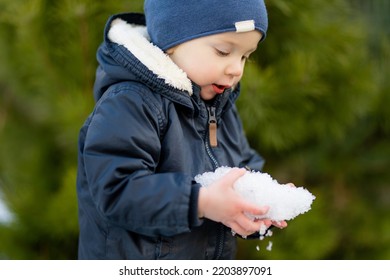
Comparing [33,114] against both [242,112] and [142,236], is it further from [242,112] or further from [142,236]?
[142,236]

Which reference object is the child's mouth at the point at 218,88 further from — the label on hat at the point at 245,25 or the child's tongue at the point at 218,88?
the label on hat at the point at 245,25

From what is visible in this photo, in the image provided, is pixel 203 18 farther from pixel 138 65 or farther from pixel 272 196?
pixel 272 196

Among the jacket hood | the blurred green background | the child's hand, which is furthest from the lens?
the blurred green background

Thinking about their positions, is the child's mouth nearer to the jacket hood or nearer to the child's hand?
the jacket hood

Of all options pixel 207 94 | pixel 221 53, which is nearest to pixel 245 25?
pixel 221 53

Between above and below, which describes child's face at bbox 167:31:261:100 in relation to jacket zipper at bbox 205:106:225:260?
above

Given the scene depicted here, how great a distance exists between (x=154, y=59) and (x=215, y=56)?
0.11m

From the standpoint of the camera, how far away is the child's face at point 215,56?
1008 millimetres

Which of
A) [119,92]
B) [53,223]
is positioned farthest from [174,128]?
[53,223]

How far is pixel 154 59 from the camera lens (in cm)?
102

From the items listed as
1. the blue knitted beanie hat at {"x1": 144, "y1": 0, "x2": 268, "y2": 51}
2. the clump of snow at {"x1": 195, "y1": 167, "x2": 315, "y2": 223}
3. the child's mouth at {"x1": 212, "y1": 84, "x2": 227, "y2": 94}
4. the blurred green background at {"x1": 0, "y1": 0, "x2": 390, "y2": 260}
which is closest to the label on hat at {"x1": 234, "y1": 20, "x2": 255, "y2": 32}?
the blue knitted beanie hat at {"x1": 144, "y1": 0, "x2": 268, "y2": 51}

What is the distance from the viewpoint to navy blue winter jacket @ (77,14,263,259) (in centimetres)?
91

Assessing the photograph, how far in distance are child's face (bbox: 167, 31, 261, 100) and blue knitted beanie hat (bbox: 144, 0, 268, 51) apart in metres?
0.01

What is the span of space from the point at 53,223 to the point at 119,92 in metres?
0.73
